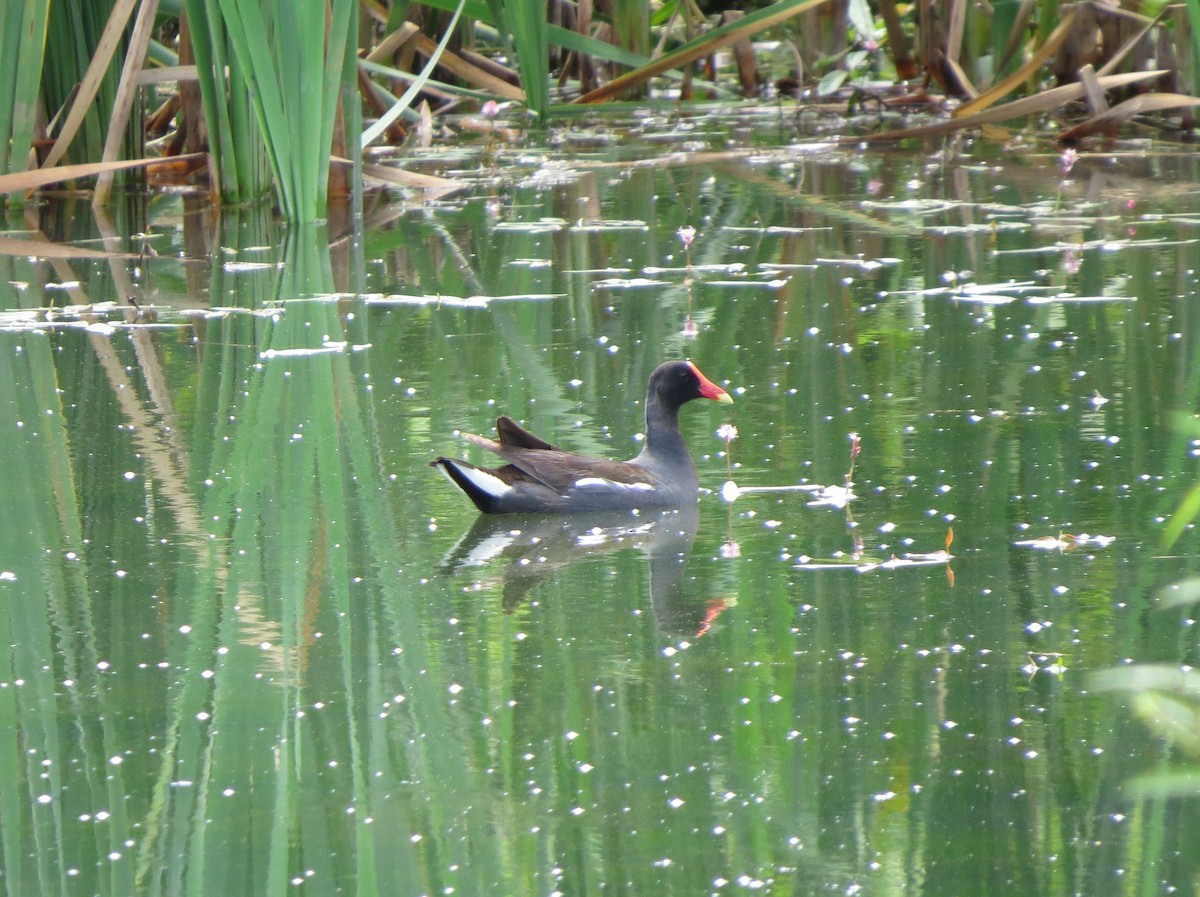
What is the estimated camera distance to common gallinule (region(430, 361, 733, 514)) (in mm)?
5594

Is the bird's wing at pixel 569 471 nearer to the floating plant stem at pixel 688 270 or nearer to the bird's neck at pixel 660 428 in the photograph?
the bird's neck at pixel 660 428

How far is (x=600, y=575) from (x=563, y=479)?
64 cm

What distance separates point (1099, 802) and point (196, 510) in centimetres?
293

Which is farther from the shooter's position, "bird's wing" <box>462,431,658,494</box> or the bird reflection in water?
"bird's wing" <box>462,431,658,494</box>

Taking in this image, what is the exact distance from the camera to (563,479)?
5.61 meters

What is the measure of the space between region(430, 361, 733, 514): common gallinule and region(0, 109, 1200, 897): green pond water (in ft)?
0.31

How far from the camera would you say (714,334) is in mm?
7566

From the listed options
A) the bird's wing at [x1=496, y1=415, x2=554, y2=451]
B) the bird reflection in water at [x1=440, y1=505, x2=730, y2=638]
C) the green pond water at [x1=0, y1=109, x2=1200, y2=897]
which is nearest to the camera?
the green pond water at [x1=0, y1=109, x2=1200, y2=897]

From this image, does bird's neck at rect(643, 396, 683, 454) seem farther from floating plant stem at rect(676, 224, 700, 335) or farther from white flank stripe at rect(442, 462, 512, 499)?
floating plant stem at rect(676, 224, 700, 335)

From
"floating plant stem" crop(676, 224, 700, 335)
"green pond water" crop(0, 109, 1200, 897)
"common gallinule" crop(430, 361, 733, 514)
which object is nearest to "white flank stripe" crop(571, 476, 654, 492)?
"common gallinule" crop(430, 361, 733, 514)

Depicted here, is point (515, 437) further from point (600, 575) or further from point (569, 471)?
point (600, 575)

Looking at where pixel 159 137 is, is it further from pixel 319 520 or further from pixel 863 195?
pixel 319 520

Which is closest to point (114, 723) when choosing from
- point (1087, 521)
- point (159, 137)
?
point (1087, 521)

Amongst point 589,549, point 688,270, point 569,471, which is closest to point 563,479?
point 569,471
